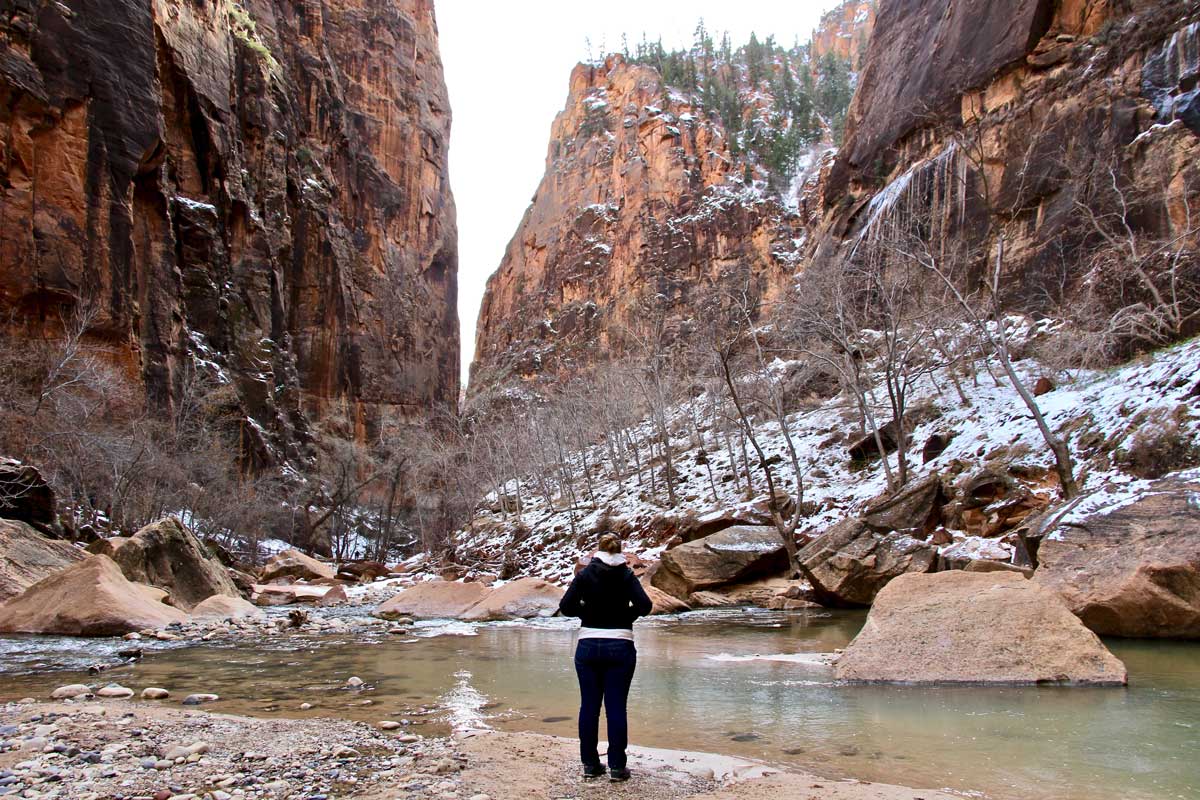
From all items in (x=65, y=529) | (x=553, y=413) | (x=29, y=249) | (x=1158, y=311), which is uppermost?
(x=29, y=249)

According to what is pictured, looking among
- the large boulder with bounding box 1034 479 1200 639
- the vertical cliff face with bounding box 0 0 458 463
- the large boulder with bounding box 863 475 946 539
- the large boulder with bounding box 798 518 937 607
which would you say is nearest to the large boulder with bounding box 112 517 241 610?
the large boulder with bounding box 798 518 937 607

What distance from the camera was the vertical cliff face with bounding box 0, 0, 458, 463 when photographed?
33.6 m

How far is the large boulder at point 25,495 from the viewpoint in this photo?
17.0 metres

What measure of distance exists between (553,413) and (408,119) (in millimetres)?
43798

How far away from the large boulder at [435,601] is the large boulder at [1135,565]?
12.5 meters

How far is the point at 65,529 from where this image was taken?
80.3 feet

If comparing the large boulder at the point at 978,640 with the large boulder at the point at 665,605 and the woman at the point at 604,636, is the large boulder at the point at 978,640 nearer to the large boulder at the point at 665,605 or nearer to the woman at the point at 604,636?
the woman at the point at 604,636

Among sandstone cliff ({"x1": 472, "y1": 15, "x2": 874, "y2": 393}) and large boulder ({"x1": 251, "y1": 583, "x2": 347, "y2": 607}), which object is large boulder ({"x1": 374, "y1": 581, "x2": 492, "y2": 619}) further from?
sandstone cliff ({"x1": 472, "y1": 15, "x2": 874, "y2": 393})

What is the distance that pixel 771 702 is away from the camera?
6.96 m

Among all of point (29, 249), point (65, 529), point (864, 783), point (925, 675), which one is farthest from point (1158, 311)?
point (29, 249)

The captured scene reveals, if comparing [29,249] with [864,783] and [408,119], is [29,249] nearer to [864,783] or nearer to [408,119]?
[864,783]

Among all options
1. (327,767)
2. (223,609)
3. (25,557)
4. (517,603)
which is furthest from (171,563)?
(327,767)

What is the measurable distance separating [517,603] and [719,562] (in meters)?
5.29

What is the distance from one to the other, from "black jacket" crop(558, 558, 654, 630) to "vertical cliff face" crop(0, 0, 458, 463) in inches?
1406
